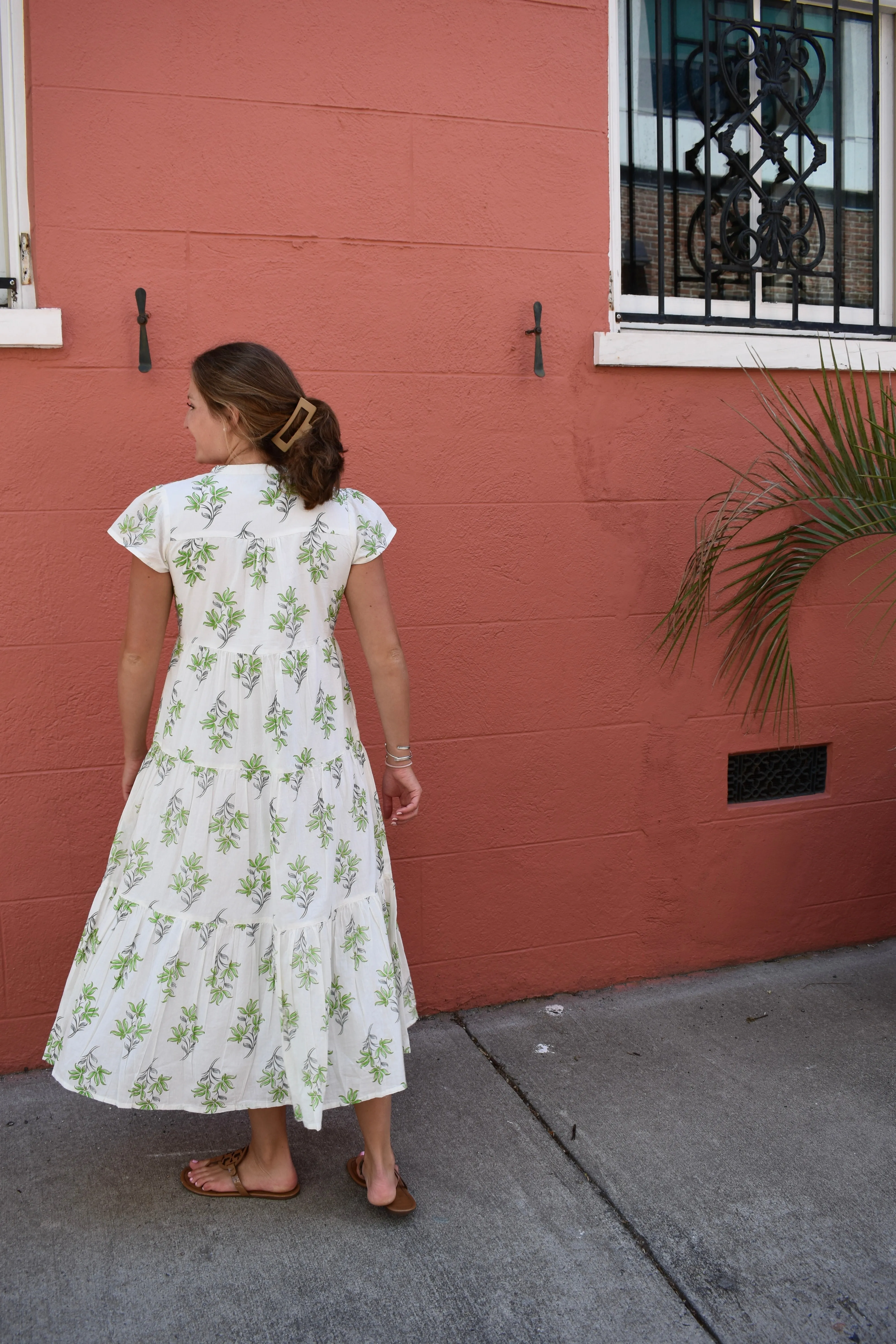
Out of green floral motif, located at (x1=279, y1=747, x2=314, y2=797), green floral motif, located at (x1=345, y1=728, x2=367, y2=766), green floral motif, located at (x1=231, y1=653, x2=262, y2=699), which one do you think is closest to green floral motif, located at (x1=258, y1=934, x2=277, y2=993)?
green floral motif, located at (x1=279, y1=747, x2=314, y2=797)

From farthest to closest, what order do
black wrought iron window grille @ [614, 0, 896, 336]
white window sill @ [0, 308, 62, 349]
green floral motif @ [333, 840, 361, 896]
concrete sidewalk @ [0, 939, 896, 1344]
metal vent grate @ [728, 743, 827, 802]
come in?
1. metal vent grate @ [728, 743, 827, 802]
2. black wrought iron window grille @ [614, 0, 896, 336]
3. white window sill @ [0, 308, 62, 349]
4. green floral motif @ [333, 840, 361, 896]
5. concrete sidewalk @ [0, 939, 896, 1344]

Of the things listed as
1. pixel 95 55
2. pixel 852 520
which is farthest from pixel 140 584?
pixel 852 520

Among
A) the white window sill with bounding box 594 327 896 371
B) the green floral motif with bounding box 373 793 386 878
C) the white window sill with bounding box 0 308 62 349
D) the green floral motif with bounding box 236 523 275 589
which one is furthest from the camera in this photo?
the white window sill with bounding box 594 327 896 371

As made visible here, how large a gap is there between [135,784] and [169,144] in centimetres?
179

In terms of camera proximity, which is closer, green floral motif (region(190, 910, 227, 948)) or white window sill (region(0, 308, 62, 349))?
green floral motif (region(190, 910, 227, 948))

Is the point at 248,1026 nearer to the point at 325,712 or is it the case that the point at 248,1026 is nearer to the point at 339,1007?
the point at 339,1007

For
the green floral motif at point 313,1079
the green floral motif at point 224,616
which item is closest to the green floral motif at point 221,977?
the green floral motif at point 313,1079

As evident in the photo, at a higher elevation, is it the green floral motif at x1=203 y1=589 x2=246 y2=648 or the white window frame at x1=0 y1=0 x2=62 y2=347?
the white window frame at x1=0 y1=0 x2=62 y2=347

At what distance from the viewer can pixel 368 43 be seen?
10.5ft

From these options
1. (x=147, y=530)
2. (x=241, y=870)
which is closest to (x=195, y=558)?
(x=147, y=530)

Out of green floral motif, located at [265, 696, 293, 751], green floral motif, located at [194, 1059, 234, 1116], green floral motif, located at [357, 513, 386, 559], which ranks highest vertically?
green floral motif, located at [357, 513, 386, 559]

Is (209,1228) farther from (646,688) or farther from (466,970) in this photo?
(646,688)

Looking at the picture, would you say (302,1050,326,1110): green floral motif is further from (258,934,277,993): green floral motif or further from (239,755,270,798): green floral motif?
(239,755,270,798): green floral motif

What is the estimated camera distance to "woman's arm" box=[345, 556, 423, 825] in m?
2.41
